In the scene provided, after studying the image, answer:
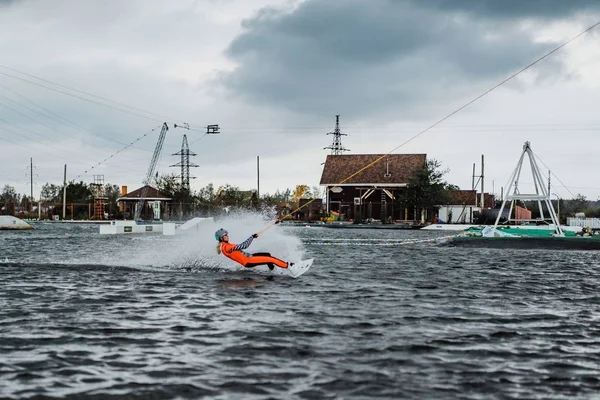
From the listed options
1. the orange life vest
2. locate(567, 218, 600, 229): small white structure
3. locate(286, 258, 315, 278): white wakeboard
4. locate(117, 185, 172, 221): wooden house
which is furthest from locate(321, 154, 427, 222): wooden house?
the orange life vest

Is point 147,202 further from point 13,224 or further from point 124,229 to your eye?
point 124,229

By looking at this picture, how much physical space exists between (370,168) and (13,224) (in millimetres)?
46581

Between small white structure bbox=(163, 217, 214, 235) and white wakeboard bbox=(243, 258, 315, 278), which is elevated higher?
small white structure bbox=(163, 217, 214, 235)

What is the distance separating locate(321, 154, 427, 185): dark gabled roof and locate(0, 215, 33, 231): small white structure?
130 ft

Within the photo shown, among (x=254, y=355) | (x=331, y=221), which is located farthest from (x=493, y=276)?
(x=331, y=221)

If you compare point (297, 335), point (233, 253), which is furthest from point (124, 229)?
point (297, 335)

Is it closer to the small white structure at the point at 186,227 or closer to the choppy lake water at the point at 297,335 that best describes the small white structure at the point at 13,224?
the small white structure at the point at 186,227

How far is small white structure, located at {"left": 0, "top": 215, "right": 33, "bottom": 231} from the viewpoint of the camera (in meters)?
71.7

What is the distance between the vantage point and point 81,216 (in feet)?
392

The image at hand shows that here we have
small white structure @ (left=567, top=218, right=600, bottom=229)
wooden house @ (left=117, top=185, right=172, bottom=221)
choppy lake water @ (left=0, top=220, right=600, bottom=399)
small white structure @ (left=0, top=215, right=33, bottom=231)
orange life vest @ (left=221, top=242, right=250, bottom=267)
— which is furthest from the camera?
wooden house @ (left=117, top=185, right=172, bottom=221)

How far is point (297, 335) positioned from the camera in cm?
1190

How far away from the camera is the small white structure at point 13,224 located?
71.7 m

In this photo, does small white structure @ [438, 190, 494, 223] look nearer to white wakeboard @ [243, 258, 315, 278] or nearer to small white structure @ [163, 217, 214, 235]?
small white structure @ [163, 217, 214, 235]

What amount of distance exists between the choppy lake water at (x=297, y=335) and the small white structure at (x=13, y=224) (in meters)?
52.2
